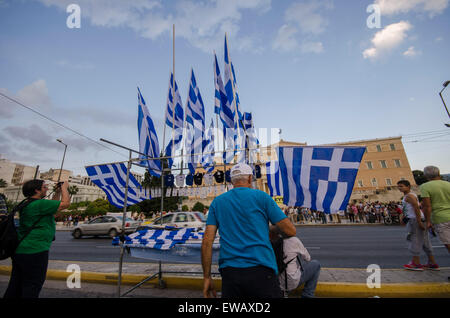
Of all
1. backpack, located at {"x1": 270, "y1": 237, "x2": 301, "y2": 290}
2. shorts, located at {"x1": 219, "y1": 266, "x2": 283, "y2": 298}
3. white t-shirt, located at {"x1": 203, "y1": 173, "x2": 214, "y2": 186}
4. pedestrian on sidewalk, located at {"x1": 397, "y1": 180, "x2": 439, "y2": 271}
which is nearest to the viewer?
shorts, located at {"x1": 219, "y1": 266, "x2": 283, "y2": 298}

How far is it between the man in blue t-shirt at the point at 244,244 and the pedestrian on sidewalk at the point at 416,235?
12.8 ft

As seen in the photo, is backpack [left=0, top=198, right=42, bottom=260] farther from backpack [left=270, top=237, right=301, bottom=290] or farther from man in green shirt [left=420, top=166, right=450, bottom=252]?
man in green shirt [left=420, top=166, right=450, bottom=252]

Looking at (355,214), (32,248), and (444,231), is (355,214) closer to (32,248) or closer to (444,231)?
(444,231)

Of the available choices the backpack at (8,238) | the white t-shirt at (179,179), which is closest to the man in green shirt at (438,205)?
the white t-shirt at (179,179)

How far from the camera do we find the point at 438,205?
12.1ft

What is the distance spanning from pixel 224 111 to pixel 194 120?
5.04 ft

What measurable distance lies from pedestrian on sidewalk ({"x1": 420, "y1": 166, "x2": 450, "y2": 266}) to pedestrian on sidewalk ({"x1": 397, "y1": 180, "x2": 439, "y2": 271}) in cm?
26

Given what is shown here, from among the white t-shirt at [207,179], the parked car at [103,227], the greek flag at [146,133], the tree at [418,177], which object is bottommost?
the parked car at [103,227]

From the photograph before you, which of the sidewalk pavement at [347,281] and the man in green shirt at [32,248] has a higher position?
the man in green shirt at [32,248]

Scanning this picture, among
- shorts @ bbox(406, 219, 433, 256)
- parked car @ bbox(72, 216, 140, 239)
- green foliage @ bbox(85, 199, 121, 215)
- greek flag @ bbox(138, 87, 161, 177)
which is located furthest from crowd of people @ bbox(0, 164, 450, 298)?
green foliage @ bbox(85, 199, 121, 215)

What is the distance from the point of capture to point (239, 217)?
1.90 meters

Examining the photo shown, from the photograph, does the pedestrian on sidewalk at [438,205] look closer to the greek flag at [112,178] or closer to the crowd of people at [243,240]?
the crowd of people at [243,240]

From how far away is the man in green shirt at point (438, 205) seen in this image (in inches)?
142

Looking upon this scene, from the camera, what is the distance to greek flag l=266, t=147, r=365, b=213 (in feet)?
10.2
